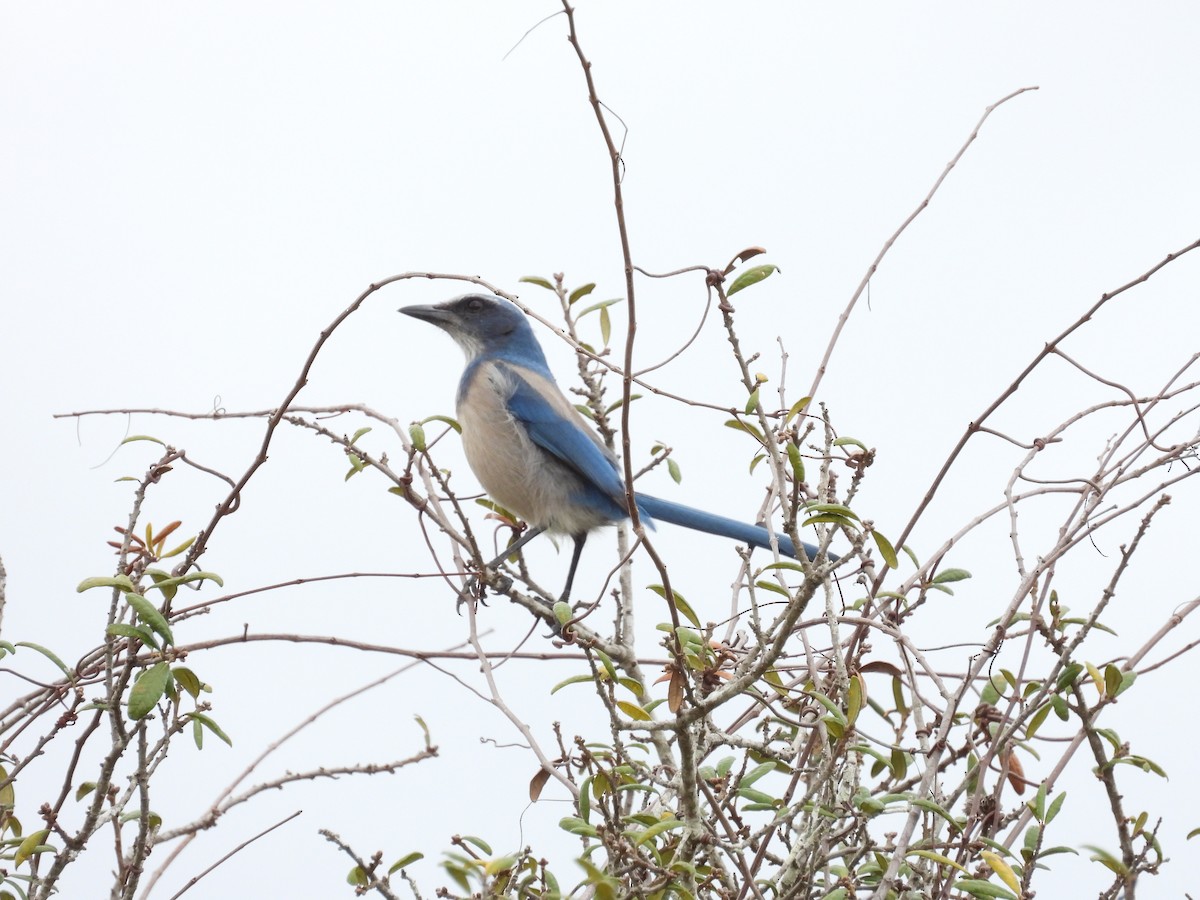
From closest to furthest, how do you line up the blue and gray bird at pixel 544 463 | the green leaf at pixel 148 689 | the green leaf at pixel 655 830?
the green leaf at pixel 655 830, the green leaf at pixel 148 689, the blue and gray bird at pixel 544 463

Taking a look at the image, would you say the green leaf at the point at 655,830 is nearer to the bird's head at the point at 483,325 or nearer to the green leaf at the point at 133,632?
the green leaf at the point at 133,632

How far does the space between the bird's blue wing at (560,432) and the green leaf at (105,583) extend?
3130mm

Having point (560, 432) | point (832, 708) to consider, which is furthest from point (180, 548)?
point (560, 432)

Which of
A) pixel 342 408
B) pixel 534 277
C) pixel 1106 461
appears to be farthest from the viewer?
pixel 534 277

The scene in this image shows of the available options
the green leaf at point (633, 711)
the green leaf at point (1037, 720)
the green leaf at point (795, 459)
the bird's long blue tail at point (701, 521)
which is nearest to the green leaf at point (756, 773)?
the green leaf at point (633, 711)

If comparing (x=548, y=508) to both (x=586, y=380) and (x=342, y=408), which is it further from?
(x=342, y=408)

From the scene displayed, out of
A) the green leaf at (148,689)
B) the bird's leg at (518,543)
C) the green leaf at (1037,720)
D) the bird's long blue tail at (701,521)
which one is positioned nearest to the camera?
the green leaf at (148,689)

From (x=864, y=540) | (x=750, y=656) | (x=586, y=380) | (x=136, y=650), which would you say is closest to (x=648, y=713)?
(x=750, y=656)

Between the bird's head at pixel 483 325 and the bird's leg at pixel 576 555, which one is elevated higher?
the bird's head at pixel 483 325

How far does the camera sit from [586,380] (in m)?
5.10

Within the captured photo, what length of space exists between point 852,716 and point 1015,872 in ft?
1.85

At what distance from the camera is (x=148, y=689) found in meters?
2.88

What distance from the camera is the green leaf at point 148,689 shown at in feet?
9.28

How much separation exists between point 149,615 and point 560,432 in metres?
3.43
